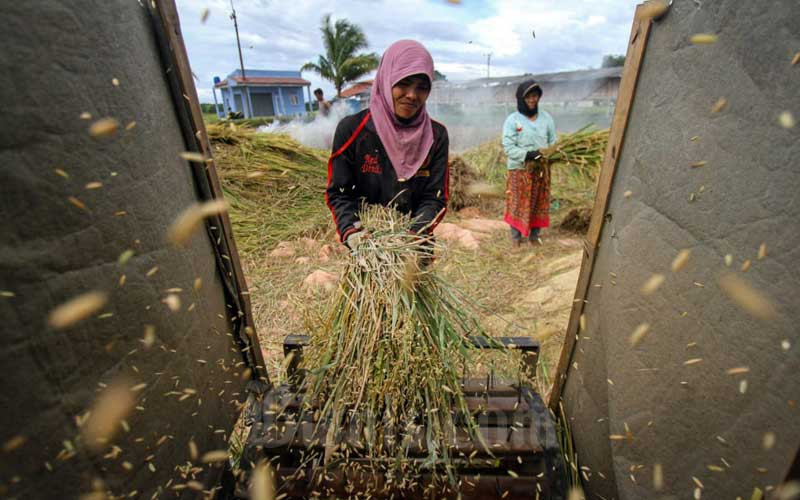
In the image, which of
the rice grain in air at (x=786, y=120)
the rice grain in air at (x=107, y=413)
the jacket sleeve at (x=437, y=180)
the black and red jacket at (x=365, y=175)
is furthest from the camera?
the jacket sleeve at (x=437, y=180)

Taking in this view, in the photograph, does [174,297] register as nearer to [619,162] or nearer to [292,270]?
[619,162]

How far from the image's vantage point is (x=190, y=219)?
47.9 inches

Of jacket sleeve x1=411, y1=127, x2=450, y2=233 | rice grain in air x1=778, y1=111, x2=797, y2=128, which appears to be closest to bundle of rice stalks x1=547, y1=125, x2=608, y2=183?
jacket sleeve x1=411, y1=127, x2=450, y2=233

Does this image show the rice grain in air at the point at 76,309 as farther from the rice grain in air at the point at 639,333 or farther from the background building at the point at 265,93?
the background building at the point at 265,93

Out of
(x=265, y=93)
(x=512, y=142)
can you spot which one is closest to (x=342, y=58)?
(x=265, y=93)

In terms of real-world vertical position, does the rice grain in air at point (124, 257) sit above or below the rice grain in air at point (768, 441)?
above

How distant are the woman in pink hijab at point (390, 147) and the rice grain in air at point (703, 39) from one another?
1.21m

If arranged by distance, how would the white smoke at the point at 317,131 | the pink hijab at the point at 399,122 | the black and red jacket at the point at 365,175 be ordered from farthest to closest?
the white smoke at the point at 317,131 → the black and red jacket at the point at 365,175 → the pink hijab at the point at 399,122

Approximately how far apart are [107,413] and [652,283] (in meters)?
1.38

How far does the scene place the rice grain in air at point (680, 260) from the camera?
0.95 metres

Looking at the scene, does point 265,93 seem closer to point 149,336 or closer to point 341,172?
point 341,172

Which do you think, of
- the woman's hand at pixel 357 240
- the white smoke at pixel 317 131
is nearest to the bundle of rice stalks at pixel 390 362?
the woman's hand at pixel 357 240

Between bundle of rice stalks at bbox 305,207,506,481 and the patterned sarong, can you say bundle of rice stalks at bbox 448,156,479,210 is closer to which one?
the patterned sarong

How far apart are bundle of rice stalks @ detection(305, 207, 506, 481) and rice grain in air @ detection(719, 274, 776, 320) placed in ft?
2.48
